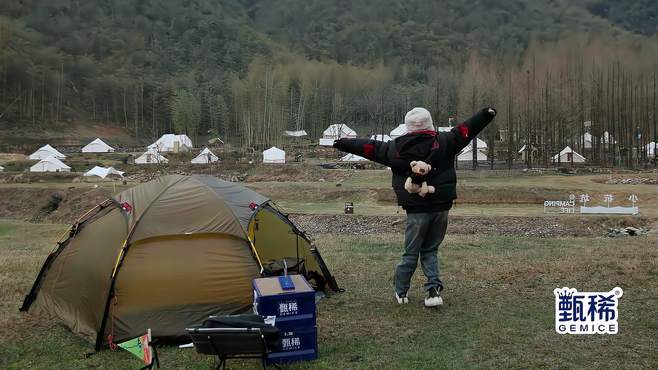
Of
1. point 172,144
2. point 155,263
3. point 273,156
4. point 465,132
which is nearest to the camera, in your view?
point 465,132

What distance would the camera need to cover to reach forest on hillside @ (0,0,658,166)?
58.2 meters

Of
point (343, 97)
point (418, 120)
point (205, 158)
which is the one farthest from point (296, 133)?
point (418, 120)

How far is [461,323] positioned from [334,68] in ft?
349

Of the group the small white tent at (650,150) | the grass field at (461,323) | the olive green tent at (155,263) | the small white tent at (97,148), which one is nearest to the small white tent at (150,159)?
the small white tent at (97,148)

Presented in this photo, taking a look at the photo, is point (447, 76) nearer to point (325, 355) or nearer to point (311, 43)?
point (311, 43)

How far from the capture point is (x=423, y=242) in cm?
703

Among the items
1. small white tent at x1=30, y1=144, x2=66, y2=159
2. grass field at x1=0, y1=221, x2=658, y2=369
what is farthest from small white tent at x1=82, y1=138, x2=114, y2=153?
grass field at x1=0, y1=221, x2=658, y2=369

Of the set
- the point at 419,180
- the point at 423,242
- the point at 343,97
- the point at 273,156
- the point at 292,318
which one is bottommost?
the point at 292,318

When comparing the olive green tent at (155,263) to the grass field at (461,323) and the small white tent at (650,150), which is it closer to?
the grass field at (461,323)

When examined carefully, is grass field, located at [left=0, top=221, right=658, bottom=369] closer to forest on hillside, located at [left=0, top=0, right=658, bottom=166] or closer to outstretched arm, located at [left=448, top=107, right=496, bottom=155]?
outstretched arm, located at [left=448, top=107, right=496, bottom=155]

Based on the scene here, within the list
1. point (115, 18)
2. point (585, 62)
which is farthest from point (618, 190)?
point (115, 18)

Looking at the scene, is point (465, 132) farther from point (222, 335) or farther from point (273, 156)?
point (273, 156)

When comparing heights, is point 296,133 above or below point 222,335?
above

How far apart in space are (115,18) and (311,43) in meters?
52.0
